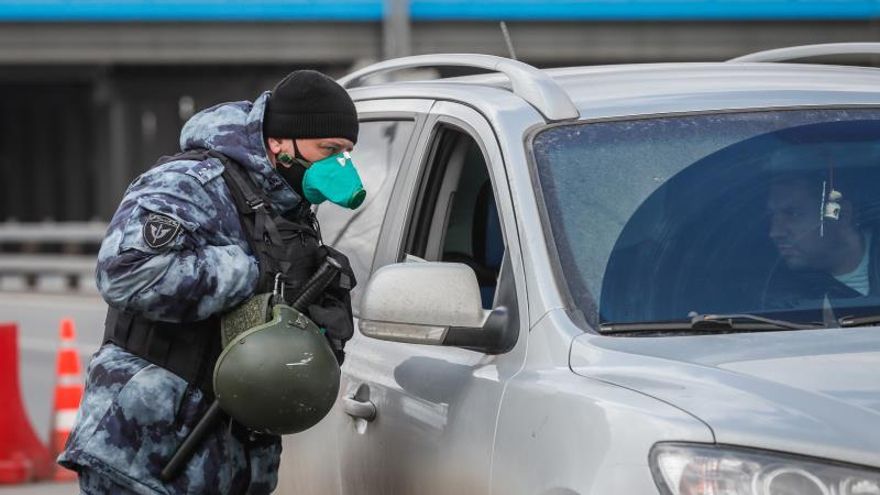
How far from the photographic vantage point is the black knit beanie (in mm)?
4535

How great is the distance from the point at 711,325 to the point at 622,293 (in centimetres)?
24

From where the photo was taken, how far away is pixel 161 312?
14.0 ft

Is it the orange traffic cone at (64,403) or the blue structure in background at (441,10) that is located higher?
the blue structure in background at (441,10)

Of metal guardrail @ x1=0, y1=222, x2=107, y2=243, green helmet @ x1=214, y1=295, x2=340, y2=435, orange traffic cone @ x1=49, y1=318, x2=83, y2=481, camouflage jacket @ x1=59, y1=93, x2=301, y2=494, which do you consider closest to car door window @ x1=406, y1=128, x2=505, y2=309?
camouflage jacket @ x1=59, y1=93, x2=301, y2=494

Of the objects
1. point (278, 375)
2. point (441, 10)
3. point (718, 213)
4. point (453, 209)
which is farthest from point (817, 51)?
point (441, 10)

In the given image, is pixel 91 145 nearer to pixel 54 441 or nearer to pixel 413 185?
pixel 54 441

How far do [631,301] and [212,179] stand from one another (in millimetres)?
1099

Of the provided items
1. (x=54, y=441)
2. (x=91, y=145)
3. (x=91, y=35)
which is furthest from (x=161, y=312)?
(x=91, y=145)

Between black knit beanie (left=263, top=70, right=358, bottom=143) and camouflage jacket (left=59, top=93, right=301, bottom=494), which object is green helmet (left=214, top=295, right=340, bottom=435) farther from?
black knit beanie (left=263, top=70, right=358, bottom=143)

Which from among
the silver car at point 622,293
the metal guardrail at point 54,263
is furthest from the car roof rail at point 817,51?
the metal guardrail at point 54,263

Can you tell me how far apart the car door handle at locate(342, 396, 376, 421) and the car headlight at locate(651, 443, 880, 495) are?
1377mm

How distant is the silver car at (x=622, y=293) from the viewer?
3.38m

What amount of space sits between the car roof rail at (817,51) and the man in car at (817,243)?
98 centimetres

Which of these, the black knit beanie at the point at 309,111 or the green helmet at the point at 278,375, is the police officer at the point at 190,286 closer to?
the black knit beanie at the point at 309,111
